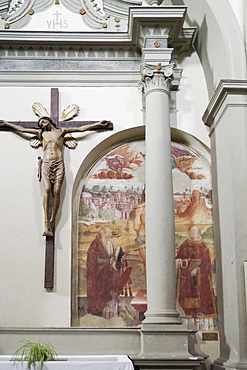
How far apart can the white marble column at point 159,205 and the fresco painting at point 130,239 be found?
0.68 meters

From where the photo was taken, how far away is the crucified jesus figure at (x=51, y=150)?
722 cm

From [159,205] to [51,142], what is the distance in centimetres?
157

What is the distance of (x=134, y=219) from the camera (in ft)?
24.6

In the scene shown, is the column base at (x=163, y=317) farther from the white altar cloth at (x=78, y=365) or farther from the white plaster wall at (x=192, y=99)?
the white plaster wall at (x=192, y=99)

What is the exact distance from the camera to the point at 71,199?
740 centimetres

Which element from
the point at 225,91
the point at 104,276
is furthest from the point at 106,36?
the point at 104,276

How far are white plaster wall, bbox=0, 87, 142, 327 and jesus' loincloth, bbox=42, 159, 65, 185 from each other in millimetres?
165

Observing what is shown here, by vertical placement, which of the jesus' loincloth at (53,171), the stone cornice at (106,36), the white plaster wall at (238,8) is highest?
the white plaster wall at (238,8)

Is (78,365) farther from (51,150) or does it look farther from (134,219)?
(51,150)

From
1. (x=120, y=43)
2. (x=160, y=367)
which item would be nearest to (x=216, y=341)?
Result: (x=160, y=367)

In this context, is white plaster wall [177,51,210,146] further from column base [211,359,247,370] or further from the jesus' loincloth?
column base [211,359,247,370]

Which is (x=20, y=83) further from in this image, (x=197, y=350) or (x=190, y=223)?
(x=197, y=350)

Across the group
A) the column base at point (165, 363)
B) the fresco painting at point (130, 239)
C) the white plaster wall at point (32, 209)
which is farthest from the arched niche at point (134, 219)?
the column base at point (165, 363)

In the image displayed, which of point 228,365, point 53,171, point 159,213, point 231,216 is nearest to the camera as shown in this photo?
point 228,365
